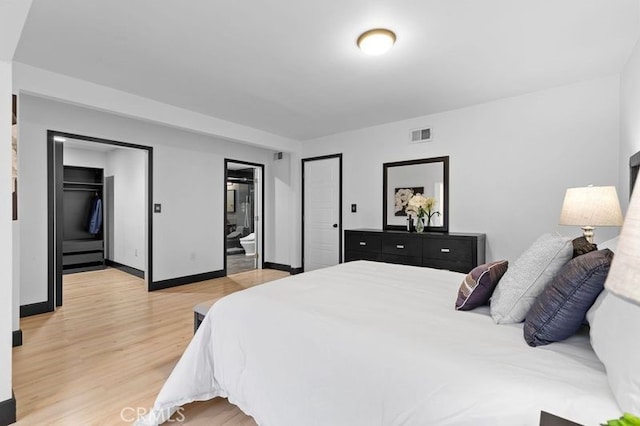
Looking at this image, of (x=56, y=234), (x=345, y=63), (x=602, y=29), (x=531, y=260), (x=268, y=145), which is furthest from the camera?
(x=268, y=145)

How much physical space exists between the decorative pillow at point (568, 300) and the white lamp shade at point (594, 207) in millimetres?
1532

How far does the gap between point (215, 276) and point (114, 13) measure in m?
4.06

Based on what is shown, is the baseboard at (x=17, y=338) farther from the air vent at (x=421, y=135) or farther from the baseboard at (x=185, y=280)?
the air vent at (x=421, y=135)

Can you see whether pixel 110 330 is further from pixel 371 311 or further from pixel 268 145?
pixel 268 145

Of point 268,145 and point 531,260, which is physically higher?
point 268,145

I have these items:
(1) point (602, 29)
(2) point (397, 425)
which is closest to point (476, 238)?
(1) point (602, 29)

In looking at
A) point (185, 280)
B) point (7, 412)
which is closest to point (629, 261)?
point (7, 412)

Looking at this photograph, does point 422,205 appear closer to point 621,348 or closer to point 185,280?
point 621,348

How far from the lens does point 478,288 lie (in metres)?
1.57

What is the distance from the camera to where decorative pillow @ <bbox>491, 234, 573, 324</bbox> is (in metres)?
1.37

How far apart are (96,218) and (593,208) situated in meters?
7.60

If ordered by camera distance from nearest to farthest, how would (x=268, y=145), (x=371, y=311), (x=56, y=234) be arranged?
(x=371, y=311), (x=56, y=234), (x=268, y=145)

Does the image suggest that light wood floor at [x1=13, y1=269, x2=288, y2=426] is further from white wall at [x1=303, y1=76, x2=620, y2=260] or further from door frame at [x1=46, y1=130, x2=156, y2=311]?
white wall at [x1=303, y1=76, x2=620, y2=260]

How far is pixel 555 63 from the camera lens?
2.78m
